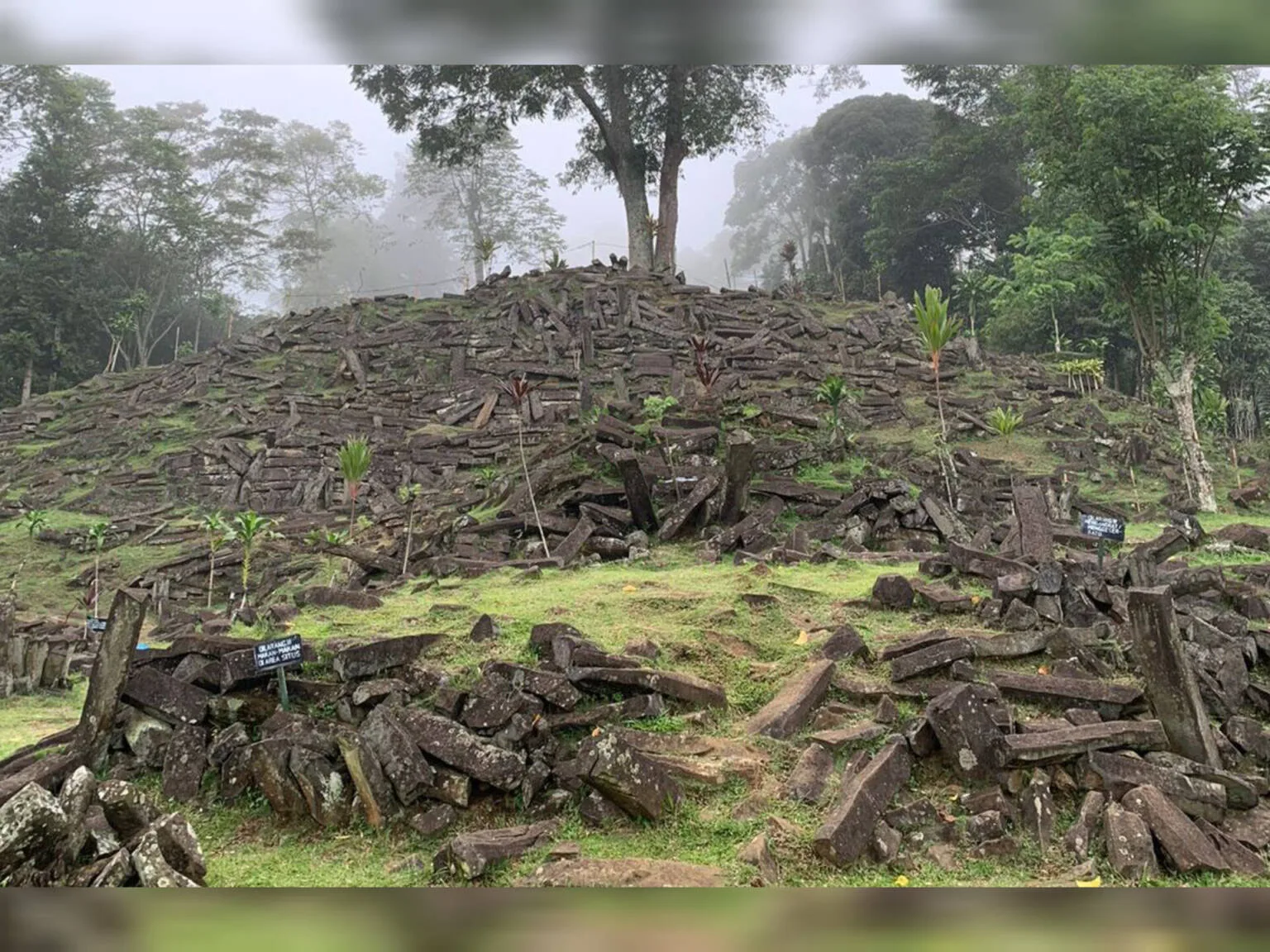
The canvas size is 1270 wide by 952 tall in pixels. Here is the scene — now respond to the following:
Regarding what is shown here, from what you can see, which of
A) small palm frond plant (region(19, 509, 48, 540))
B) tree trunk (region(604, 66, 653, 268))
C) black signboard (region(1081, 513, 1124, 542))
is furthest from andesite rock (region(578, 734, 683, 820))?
tree trunk (region(604, 66, 653, 268))

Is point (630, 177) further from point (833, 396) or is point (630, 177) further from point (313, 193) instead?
point (313, 193)

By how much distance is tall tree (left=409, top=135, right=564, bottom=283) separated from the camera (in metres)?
37.1

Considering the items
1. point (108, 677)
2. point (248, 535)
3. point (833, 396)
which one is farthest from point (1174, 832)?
point (833, 396)

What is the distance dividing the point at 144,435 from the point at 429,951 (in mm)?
18175

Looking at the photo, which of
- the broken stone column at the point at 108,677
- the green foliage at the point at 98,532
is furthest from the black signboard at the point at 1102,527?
the green foliage at the point at 98,532

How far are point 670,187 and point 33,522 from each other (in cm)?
1892

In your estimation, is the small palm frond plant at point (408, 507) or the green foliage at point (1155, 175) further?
the green foliage at point (1155, 175)

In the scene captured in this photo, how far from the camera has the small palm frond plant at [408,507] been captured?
368 inches

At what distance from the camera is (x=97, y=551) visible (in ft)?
38.2

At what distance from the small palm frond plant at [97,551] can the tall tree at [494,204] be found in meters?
26.8

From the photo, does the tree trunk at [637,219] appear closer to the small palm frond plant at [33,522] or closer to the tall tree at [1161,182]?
the tall tree at [1161,182]

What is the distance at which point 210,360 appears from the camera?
20.0 m
